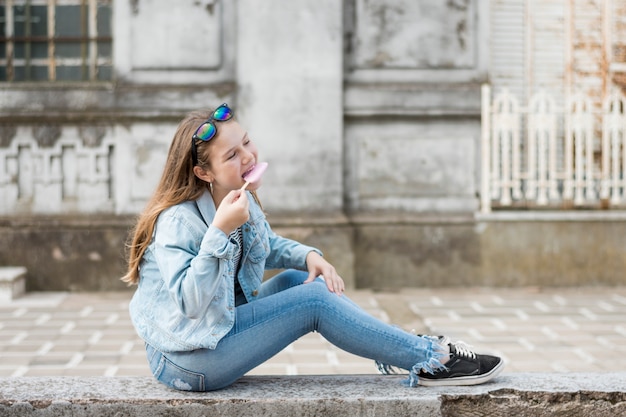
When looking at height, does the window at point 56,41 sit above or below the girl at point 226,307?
above

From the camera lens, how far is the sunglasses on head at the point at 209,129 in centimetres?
292

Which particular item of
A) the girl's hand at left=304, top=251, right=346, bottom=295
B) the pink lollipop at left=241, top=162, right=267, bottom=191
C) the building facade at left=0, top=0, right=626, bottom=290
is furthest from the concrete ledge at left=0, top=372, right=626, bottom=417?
the building facade at left=0, top=0, right=626, bottom=290

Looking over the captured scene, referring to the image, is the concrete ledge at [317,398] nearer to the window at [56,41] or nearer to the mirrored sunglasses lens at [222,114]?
the mirrored sunglasses lens at [222,114]

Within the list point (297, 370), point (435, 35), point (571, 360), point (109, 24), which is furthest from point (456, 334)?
point (109, 24)

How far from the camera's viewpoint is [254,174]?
9.67 feet

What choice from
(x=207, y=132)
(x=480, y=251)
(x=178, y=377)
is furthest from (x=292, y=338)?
(x=480, y=251)

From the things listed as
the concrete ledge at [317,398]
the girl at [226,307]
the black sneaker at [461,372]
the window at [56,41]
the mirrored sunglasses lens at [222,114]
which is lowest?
the concrete ledge at [317,398]

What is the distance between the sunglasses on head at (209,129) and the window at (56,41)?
18.6 feet

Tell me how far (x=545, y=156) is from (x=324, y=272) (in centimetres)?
583

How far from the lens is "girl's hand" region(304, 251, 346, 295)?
310 cm

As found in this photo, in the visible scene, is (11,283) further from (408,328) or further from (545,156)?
(545,156)

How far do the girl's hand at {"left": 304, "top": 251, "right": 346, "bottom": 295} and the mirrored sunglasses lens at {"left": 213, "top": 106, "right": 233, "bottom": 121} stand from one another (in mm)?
651

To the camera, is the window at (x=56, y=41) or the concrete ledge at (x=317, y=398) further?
the window at (x=56, y=41)

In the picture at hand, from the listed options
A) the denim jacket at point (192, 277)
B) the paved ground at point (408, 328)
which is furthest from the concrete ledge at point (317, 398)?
the paved ground at point (408, 328)
